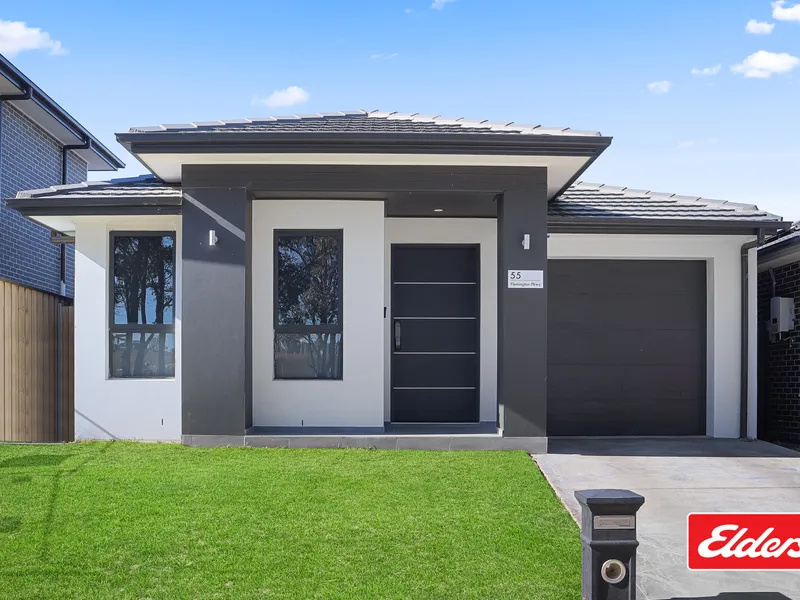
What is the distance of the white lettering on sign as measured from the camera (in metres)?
8.72

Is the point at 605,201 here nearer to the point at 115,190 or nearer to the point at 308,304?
the point at 308,304

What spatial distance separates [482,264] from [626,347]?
2226 millimetres

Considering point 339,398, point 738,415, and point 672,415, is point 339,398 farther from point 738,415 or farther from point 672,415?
point 738,415

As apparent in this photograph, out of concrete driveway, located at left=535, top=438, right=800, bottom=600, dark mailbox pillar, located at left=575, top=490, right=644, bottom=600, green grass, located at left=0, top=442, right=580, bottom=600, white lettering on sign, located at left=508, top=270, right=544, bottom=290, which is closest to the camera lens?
dark mailbox pillar, located at left=575, top=490, right=644, bottom=600

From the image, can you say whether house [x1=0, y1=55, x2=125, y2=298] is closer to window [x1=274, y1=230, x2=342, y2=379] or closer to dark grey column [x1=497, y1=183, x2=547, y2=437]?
window [x1=274, y1=230, x2=342, y2=379]

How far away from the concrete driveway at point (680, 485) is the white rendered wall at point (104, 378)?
4.52 meters

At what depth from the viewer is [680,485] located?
7059 mm

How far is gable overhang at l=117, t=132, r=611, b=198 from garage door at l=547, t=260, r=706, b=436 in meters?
2.23

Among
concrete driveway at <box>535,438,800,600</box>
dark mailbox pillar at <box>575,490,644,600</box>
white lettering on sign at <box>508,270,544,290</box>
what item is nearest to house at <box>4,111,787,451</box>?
white lettering on sign at <box>508,270,544,290</box>

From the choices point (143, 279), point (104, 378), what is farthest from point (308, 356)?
point (104, 378)

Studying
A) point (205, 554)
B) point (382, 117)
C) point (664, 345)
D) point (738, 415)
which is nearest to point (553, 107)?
point (382, 117)

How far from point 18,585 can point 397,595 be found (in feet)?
7.04

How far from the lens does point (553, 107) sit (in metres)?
13.6

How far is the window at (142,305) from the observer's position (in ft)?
30.5
